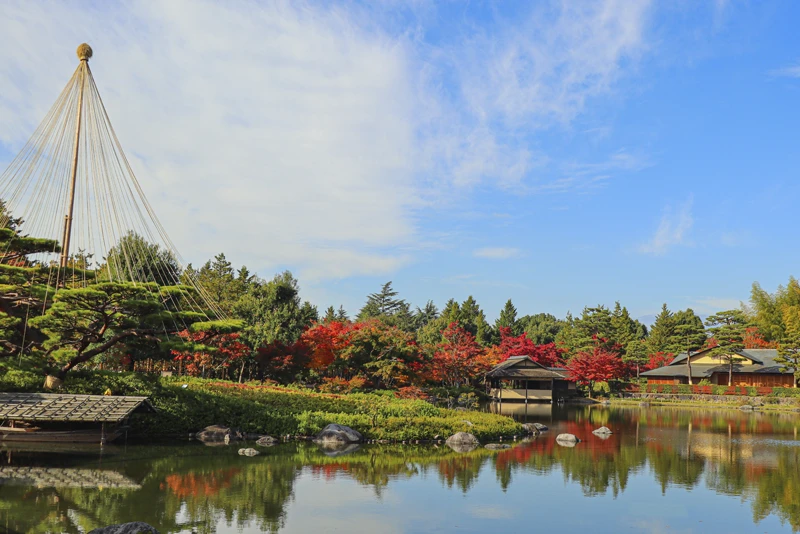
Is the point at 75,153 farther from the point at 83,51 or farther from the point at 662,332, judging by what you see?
the point at 662,332

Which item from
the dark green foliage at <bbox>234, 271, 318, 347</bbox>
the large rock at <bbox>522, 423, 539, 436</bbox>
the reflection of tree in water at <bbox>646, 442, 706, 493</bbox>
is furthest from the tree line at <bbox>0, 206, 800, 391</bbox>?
the reflection of tree in water at <bbox>646, 442, 706, 493</bbox>

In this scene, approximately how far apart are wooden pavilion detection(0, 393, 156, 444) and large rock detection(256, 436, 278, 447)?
413 cm

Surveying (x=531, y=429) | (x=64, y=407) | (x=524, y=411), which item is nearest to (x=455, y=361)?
(x=524, y=411)

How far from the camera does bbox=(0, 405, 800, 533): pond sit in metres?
12.2

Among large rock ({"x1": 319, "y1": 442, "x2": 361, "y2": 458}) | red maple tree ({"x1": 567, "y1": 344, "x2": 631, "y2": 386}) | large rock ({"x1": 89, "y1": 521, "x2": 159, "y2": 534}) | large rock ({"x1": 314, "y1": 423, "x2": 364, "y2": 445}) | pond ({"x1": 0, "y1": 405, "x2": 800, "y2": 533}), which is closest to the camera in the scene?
large rock ({"x1": 89, "y1": 521, "x2": 159, "y2": 534})

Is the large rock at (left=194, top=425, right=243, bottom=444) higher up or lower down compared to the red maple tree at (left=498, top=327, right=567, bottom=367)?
lower down

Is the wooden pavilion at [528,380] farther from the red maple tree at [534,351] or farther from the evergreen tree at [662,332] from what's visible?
the evergreen tree at [662,332]

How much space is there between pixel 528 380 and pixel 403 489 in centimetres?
3753

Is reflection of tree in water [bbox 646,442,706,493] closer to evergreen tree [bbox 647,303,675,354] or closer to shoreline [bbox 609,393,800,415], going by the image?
shoreline [bbox 609,393,800,415]

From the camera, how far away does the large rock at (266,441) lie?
21219 millimetres

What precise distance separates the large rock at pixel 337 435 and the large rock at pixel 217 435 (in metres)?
2.96

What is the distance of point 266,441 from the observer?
70.4 ft

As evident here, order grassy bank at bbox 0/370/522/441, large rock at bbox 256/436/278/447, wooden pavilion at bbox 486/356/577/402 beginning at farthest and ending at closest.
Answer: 1. wooden pavilion at bbox 486/356/577/402
2. grassy bank at bbox 0/370/522/441
3. large rock at bbox 256/436/278/447

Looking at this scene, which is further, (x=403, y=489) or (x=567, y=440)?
(x=567, y=440)
